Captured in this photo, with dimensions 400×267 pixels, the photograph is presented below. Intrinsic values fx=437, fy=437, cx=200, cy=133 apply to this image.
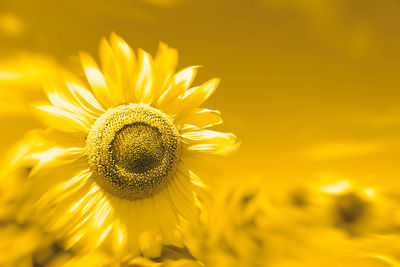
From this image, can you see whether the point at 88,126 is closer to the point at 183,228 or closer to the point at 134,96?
the point at 134,96

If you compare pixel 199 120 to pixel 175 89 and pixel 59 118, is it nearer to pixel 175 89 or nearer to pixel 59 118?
pixel 175 89

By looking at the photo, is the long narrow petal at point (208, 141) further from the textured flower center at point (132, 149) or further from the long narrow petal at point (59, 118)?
the long narrow petal at point (59, 118)

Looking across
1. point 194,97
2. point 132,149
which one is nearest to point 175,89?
point 194,97

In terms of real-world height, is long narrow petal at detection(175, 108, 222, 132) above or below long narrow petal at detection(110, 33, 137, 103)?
below

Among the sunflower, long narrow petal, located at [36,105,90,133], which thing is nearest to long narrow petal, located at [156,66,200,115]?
the sunflower

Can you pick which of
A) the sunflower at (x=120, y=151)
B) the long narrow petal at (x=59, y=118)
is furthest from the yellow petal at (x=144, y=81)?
the long narrow petal at (x=59, y=118)

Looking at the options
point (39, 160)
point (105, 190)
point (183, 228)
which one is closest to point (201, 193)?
point (183, 228)

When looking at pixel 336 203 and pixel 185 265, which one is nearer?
pixel 185 265

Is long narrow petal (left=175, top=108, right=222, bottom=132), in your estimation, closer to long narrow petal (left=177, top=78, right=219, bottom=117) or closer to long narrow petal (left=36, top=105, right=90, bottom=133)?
long narrow petal (left=177, top=78, right=219, bottom=117)
